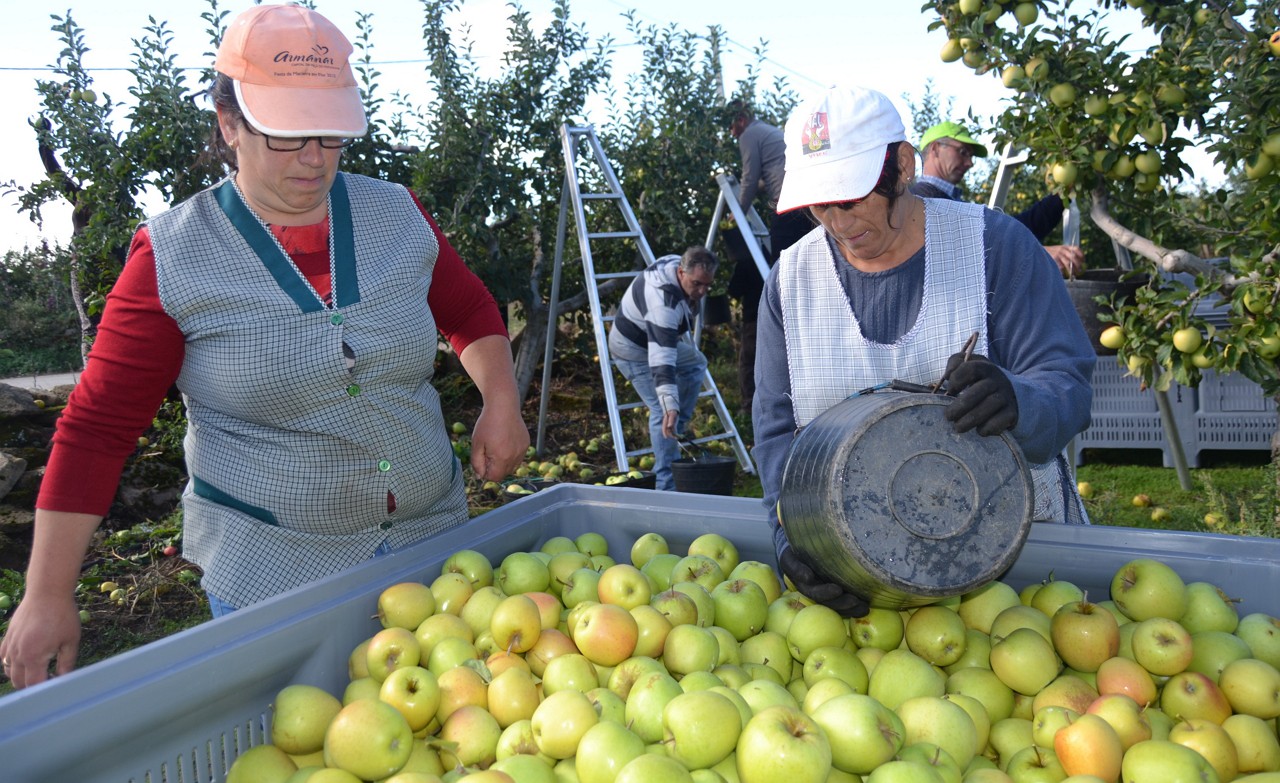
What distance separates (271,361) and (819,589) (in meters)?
1.04

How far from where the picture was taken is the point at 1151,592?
63.6 inches

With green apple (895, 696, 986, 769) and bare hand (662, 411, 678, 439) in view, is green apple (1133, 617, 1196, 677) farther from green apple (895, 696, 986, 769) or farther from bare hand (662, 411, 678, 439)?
bare hand (662, 411, 678, 439)

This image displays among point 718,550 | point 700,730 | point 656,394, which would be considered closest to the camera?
point 700,730

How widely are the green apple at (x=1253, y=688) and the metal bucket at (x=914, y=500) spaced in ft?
1.30

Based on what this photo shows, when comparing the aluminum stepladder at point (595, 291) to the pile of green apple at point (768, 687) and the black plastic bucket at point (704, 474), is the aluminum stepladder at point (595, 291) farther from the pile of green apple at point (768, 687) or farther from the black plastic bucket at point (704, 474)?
the pile of green apple at point (768, 687)

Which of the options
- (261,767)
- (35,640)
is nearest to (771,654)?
(261,767)

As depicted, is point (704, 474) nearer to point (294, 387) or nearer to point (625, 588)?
point (625, 588)

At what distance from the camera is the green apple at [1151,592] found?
1613mm

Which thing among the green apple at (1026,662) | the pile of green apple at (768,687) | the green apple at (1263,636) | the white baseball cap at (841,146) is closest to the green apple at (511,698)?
the pile of green apple at (768,687)

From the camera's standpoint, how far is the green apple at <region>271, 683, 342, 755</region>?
4.64ft

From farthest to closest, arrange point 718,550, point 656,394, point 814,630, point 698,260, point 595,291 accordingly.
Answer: point 595,291 → point 656,394 → point 698,260 → point 718,550 → point 814,630

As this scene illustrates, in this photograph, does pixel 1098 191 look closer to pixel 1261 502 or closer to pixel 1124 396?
pixel 1261 502

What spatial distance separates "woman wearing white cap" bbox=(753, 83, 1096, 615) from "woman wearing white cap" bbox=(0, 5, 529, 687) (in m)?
0.74

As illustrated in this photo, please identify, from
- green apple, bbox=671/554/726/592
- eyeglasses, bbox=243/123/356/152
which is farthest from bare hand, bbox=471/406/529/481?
eyeglasses, bbox=243/123/356/152
